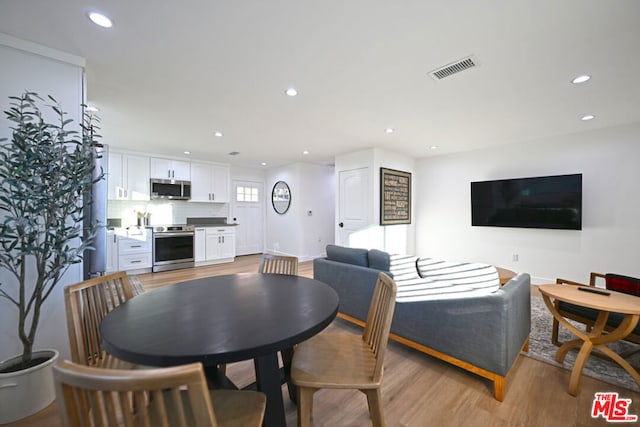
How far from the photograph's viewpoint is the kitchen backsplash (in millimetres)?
5137

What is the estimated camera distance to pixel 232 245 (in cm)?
598

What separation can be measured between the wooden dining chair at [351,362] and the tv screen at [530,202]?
4.29 meters

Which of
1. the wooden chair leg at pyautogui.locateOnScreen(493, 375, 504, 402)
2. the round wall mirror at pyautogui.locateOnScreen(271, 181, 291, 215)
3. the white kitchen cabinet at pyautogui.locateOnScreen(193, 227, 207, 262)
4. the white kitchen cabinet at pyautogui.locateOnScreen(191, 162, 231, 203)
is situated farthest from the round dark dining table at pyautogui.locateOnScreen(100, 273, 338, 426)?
the round wall mirror at pyautogui.locateOnScreen(271, 181, 291, 215)

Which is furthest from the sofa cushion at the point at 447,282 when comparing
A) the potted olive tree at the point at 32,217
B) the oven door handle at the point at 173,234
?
the oven door handle at the point at 173,234

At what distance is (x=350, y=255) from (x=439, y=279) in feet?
2.79

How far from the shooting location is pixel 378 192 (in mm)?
4773

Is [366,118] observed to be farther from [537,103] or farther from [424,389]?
[424,389]

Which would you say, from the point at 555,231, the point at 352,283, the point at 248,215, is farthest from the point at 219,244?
the point at 555,231

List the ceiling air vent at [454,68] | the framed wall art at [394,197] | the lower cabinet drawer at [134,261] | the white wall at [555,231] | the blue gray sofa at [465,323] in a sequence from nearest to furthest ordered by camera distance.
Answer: the blue gray sofa at [465,323] < the ceiling air vent at [454,68] < the white wall at [555,231] < the lower cabinet drawer at [134,261] < the framed wall art at [394,197]

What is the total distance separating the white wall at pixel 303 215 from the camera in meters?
6.15

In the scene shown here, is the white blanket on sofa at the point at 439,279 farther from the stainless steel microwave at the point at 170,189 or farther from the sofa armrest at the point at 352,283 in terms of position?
the stainless steel microwave at the point at 170,189

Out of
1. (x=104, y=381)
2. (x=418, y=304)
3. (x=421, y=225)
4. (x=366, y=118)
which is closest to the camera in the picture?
(x=104, y=381)

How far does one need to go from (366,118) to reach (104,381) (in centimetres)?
333

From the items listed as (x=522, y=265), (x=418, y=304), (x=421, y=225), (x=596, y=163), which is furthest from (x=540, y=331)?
(x=421, y=225)
